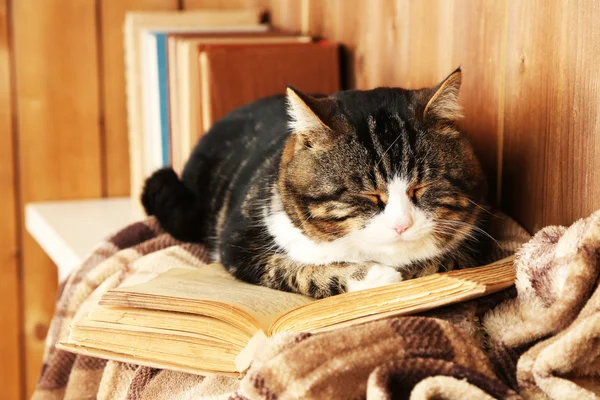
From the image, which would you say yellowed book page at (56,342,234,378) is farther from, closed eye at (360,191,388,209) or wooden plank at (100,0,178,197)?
wooden plank at (100,0,178,197)

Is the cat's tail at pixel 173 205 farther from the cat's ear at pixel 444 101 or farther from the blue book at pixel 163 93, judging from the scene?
the cat's ear at pixel 444 101

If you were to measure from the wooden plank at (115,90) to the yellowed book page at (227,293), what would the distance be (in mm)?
989

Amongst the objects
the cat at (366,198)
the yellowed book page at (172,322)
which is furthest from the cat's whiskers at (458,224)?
the yellowed book page at (172,322)

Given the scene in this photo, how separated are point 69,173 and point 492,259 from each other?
126 centimetres

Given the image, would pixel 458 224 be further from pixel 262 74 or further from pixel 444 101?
pixel 262 74

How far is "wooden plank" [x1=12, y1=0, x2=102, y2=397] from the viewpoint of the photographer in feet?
6.37

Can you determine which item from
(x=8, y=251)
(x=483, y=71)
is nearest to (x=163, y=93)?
(x=8, y=251)

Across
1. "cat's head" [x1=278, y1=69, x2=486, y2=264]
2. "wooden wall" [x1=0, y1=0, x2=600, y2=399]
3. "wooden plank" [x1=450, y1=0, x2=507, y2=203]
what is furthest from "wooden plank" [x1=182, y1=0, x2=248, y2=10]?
"cat's head" [x1=278, y1=69, x2=486, y2=264]

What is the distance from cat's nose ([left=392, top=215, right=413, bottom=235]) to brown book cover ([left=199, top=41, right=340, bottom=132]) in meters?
0.73

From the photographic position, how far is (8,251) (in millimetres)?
2020

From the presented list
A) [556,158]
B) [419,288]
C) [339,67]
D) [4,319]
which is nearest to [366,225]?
[419,288]

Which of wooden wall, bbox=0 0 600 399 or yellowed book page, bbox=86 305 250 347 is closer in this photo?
yellowed book page, bbox=86 305 250 347

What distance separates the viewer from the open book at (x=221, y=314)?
819mm

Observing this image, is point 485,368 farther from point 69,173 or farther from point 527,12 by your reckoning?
Answer: point 69,173
